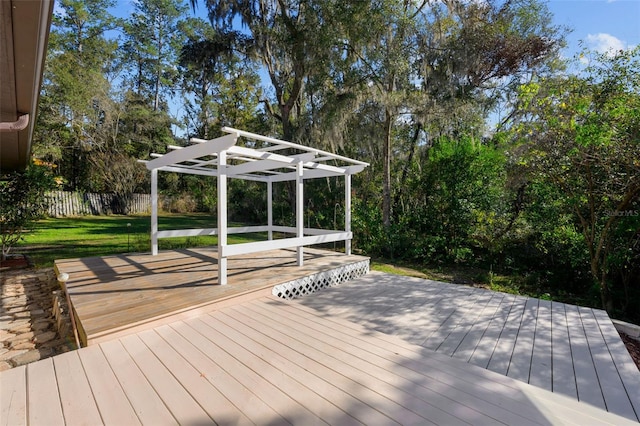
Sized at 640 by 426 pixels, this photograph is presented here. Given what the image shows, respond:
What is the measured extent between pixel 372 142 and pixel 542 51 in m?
5.53

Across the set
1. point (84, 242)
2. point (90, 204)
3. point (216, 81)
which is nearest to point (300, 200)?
point (84, 242)

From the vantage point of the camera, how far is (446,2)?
7273 millimetres

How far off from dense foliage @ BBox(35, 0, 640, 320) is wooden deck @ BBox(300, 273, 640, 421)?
1806 mm

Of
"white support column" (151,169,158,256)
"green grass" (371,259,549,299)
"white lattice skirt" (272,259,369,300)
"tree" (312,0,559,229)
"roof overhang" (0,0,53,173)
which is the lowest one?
"green grass" (371,259,549,299)

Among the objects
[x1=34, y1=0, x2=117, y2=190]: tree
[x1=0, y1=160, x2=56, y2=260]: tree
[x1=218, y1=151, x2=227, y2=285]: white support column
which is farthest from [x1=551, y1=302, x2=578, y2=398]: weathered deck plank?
[x1=34, y1=0, x2=117, y2=190]: tree

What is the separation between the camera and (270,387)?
5.85 feet

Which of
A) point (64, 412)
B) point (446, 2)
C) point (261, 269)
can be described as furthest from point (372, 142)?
point (64, 412)

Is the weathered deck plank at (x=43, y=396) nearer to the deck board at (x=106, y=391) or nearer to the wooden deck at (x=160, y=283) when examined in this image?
the deck board at (x=106, y=391)

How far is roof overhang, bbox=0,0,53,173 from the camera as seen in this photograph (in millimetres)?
1420

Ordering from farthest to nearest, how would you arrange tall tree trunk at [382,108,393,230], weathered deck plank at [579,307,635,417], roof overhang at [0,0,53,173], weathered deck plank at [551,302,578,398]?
tall tree trunk at [382,108,393,230] → weathered deck plank at [551,302,578,398] → weathered deck plank at [579,307,635,417] → roof overhang at [0,0,53,173]

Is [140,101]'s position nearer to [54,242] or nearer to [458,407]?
[54,242]

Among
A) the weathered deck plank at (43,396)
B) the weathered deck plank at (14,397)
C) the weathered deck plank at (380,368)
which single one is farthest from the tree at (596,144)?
the weathered deck plank at (14,397)

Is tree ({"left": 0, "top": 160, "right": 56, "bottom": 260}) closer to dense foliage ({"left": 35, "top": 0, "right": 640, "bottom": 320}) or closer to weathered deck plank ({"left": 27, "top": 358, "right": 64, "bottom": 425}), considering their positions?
weathered deck plank ({"left": 27, "top": 358, "right": 64, "bottom": 425})

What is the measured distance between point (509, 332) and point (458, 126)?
22.2 feet
